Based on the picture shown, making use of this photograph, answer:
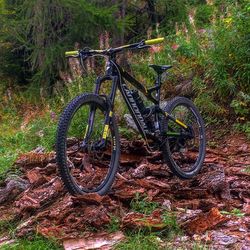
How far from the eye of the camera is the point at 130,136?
6.57m

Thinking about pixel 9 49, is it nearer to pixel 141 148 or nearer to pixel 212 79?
pixel 212 79

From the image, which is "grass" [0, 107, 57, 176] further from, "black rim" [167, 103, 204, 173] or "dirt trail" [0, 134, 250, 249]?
"black rim" [167, 103, 204, 173]

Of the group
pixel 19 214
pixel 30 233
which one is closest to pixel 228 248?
pixel 30 233

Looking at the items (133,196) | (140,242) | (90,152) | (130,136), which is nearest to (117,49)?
(90,152)

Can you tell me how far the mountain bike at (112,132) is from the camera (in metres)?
4.06

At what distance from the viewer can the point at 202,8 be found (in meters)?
14.6

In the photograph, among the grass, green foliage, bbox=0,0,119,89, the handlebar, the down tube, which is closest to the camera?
the handlebar

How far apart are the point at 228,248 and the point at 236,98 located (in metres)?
4.19

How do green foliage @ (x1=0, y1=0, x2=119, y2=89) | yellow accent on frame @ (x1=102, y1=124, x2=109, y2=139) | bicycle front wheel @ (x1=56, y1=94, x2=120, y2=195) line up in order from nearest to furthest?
1. bicycle front wheel @ (x1=56, y1=94, x2=120, y2=195)
2. yellow accent on frame @ (x1=102, y1=124, x2=109, y2=139)
3. green foliage @ (x1=0, y1=0, x2=119, y2=89)

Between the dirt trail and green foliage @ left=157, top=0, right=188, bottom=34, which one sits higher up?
green foliage @ left=157, top=0, right=188, bottom=34

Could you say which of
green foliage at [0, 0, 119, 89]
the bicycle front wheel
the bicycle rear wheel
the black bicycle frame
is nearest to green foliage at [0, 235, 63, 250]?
the bicycle front wheel

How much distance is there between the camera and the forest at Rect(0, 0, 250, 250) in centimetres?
363

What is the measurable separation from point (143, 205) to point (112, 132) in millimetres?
735

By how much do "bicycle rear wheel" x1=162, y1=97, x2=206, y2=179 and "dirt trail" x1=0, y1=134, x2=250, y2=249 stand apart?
0.15 m
